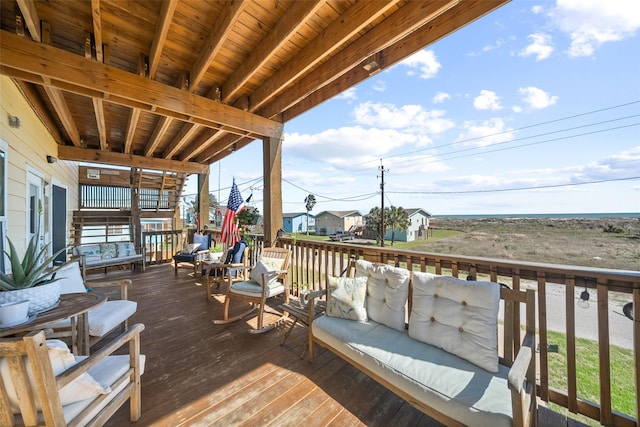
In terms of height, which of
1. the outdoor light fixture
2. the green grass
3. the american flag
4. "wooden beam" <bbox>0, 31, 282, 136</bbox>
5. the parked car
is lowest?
the parked car

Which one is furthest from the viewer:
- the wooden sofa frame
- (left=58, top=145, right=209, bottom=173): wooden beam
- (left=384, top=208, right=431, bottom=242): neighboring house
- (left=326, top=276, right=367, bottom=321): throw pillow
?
(left=384, top=208, right=431, bottom=242): neighboring house

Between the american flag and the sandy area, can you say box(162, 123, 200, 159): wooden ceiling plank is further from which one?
the sandy area

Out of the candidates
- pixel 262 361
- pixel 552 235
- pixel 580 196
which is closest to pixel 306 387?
pixel 262 361

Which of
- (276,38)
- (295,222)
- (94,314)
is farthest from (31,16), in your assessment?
(295,222)

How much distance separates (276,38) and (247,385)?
308cm

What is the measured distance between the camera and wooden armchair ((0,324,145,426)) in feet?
3.17

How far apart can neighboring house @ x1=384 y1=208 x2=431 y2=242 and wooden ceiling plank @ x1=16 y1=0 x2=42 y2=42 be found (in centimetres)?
2834

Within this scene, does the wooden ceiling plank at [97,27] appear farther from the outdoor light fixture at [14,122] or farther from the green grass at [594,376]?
the green grass at [594,376]

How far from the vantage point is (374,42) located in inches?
91.1

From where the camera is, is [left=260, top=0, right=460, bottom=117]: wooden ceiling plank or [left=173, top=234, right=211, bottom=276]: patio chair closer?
[left=260, top=0, right=460, bottom=117]: wooden ceiling plank

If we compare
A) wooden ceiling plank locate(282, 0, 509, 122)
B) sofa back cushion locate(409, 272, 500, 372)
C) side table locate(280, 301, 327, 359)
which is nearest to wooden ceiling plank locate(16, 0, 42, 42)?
wooden ceiling plank locate(282, 0, 509, 122)

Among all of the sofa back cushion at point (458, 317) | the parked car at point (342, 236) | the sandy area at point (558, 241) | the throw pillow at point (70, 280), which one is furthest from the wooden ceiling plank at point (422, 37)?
the parked car at point (342, 236)

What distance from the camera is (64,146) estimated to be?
17.3 feet

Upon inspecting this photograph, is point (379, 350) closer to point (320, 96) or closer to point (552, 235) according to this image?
point (320, 96)
